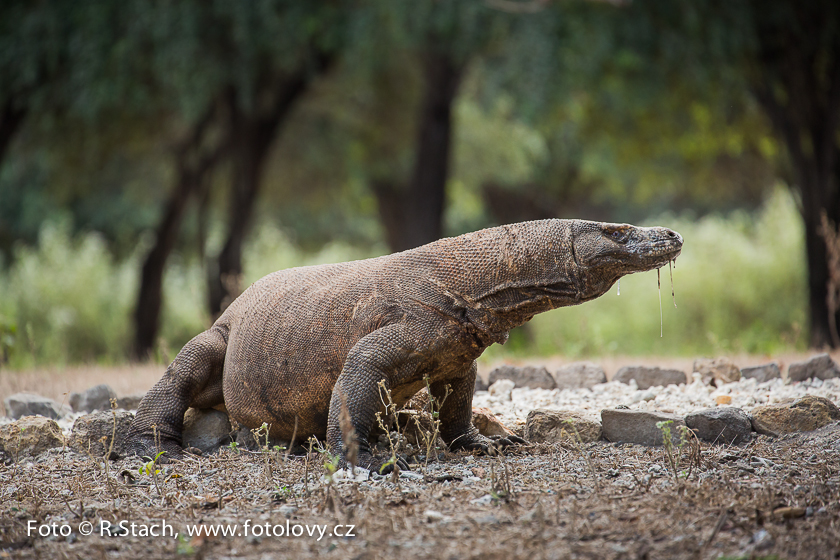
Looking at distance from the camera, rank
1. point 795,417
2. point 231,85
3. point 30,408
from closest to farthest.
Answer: point 795,417 < point 30,408 < point 231,85

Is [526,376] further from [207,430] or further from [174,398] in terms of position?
[174,398]

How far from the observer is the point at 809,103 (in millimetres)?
10203

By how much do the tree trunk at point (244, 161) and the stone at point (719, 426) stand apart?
350 inches

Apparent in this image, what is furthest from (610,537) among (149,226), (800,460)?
(149,226)

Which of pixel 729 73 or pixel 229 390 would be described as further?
pixel 729 73

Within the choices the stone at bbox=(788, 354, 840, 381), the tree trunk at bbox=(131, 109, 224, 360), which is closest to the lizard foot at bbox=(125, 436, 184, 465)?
the stone at bbox=(788, 354, 840, 381)

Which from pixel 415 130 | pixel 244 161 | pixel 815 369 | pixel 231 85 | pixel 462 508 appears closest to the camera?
pixel 462 508

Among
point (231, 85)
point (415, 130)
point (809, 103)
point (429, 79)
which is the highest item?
point (231, 85)

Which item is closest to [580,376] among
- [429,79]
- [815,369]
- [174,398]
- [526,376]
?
[526,376]

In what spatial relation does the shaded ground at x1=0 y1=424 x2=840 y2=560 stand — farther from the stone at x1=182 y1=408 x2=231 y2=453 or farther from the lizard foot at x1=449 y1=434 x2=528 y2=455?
the stone at x1=182 y1=408 x2=231 y2=453

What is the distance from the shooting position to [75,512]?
314 cm

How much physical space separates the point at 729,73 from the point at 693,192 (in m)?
6.95

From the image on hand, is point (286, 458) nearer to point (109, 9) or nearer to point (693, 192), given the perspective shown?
point (109, 9)

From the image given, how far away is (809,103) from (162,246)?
966 cm
